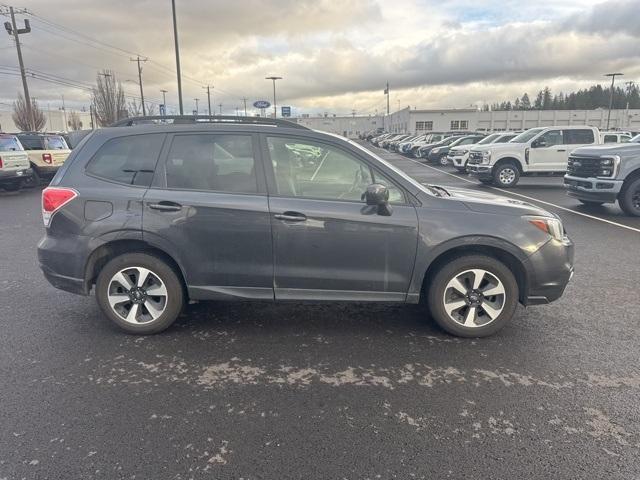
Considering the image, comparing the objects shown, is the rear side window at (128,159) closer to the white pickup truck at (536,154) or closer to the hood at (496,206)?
the hood at (496,206)

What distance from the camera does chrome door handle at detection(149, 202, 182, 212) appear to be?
3982mm

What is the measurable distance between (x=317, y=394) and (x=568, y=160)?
1031 cm

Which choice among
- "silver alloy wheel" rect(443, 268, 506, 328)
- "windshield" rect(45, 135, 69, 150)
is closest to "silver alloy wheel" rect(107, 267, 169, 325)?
"silver alloy wheel" rect(443, 268, 506, 328)

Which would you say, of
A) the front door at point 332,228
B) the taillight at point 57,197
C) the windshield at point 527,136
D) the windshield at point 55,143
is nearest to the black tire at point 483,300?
the front door at point 332,228

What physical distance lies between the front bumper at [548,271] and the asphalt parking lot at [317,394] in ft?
1.29

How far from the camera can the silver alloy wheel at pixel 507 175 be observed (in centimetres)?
1614

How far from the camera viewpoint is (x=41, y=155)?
53.6 ft

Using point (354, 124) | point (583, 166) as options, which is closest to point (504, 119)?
point (354, 124)

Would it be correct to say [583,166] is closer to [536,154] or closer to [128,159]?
[536,154]

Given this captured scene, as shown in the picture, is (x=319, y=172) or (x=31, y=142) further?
(x=31, y=142)

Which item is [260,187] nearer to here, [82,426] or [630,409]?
[82,426]

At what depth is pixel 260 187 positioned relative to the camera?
13.1ft

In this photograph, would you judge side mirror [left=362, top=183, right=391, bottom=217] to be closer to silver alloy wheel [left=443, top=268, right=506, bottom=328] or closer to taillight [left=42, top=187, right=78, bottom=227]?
silver alloy wheel [left=443, top=268, right=506, bottom=328]

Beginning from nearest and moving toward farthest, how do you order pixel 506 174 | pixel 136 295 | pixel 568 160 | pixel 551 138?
pixel 136 295 < pixel 568 160 < pixel 551 138 < pixel 506 174
